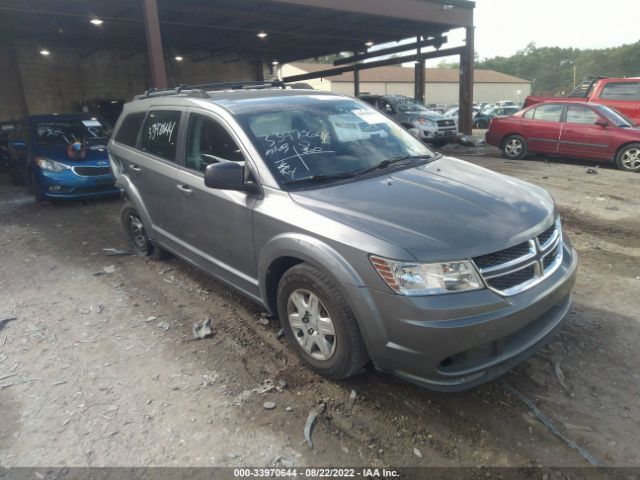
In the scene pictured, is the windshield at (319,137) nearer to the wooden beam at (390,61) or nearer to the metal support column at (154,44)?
the metal support column at (154,44)

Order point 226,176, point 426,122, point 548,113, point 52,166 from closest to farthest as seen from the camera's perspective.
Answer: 1. point 226,176
2. point 52,166
3. point 548,113
4. point 426,122

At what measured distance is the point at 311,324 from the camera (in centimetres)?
295

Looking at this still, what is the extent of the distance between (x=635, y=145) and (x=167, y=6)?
12394mm

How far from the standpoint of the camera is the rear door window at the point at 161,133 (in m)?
4.11

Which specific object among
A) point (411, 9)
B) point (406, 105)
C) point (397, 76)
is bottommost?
A: point (406, 105)

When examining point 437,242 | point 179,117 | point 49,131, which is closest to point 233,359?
point 437,242

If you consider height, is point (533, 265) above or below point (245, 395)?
above

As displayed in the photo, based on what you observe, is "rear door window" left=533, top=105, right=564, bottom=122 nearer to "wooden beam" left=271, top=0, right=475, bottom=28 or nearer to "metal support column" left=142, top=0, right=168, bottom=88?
"wooden beam" left=271, top=0, right=475, bottom=28

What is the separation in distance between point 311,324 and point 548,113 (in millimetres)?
10325

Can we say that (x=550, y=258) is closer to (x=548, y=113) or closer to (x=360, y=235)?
(x=360, y=235)

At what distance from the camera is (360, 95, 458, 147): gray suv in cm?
1422

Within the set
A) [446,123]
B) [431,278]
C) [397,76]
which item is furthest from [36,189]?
[397,76]

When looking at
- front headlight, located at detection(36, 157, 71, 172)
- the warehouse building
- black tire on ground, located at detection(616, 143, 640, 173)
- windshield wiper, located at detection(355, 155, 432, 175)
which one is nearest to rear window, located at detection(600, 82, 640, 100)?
black tire on ground, located at detection(616, 143, 640, 173)

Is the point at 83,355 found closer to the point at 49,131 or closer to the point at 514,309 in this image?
the point at 514,309
